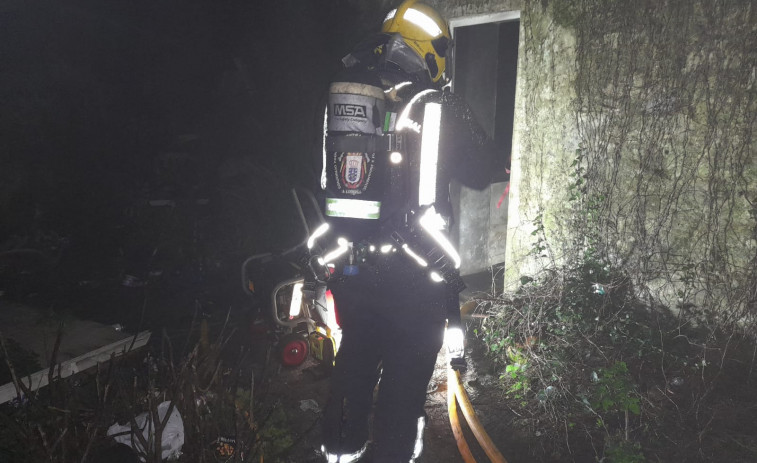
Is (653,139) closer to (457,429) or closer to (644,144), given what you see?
(644,144)

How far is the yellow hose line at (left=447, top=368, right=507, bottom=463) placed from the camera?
2.78 metres

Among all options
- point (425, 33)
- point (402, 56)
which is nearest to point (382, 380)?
point (402, 56)

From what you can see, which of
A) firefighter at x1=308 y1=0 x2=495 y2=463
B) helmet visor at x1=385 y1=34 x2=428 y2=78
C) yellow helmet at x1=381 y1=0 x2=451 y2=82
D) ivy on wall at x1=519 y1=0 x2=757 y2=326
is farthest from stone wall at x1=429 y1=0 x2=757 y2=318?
helmet visor at x1=385 y1=34 x2=428 y2=78

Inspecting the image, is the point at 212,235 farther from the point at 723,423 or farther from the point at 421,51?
the point at 723,423

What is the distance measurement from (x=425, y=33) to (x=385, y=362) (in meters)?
2.05

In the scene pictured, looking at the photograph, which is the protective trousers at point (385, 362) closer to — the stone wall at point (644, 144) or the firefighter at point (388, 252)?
the firefighter at point (388, 252)

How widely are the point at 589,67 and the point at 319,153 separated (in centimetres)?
263

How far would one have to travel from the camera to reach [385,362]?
249cm

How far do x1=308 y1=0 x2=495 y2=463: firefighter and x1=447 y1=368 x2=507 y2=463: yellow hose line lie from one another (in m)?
0.56

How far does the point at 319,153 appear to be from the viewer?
8.68 ft

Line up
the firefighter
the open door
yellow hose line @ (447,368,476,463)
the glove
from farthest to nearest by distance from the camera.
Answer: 1. the open door
2. yellow hose line @ (447,368,476,463)
3. the glove
4. the firefighter

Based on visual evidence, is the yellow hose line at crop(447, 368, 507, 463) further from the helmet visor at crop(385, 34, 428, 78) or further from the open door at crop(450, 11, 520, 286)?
the open door at crop(450, 11, 520, 286)

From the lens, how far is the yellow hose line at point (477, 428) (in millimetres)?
2781

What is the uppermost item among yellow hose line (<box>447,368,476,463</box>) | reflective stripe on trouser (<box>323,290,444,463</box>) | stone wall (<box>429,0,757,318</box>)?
stone wall (<box>429,0,757,318</box>)
